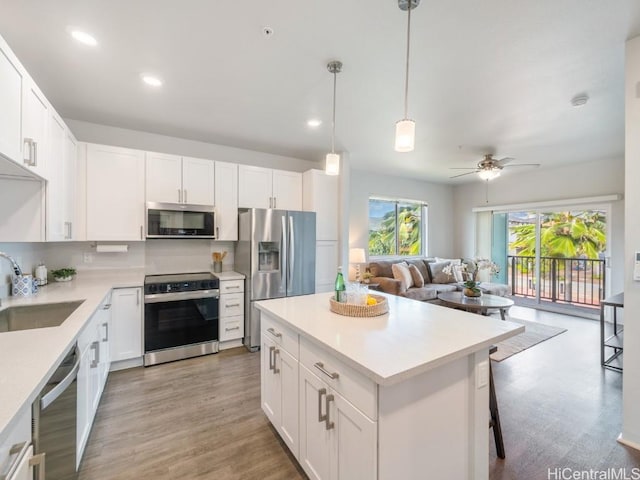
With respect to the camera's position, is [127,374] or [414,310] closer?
[414,310]

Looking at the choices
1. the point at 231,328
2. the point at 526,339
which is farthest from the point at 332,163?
the point at 526,339

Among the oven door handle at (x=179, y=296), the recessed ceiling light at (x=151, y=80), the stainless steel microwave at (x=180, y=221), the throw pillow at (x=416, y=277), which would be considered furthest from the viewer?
the throw pillow at (x=416, y=277)

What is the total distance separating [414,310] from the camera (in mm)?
1932

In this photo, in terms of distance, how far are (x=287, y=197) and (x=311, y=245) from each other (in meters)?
0.82

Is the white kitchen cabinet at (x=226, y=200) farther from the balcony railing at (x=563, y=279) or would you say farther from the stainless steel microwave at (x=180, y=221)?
the balcony railing at (x=563, y=279)

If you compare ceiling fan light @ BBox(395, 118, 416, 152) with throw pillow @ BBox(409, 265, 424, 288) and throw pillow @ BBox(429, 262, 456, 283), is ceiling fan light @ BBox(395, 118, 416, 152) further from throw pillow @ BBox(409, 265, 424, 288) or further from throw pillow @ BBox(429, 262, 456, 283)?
throw pillow @ BBox(429, 262, 456, 283)

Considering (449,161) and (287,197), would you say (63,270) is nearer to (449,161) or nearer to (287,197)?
(287,197)

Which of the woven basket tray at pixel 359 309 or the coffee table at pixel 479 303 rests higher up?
the woven basket tray at pixel 359 309

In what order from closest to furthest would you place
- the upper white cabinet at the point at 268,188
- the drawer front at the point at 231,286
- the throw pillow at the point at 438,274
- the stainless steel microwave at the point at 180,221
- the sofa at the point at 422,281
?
Answer: the stainless steel microwave at the point at 180,221, the drawer front at the point at 231,286, the upper white cabinet at the point at 268,188, the sofa at the point at 422,281, the throw pillow at the point at 438,274

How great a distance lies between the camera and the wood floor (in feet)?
5.78

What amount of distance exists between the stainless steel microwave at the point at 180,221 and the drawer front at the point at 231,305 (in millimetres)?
784

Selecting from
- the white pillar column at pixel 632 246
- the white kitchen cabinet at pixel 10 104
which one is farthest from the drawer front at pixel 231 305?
the white pillar column at pixel 632 246

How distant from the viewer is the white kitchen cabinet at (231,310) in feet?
11.3

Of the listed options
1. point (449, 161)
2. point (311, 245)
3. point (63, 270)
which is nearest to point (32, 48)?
point (63, 270)
